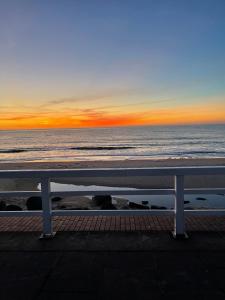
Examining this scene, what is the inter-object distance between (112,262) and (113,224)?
1.66 m

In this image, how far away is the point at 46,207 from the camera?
16.7 feet

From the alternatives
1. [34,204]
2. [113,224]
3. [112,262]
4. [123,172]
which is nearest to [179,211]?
[123,172]

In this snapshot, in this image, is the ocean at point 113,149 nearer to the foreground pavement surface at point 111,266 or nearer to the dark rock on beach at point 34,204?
the dark rock on beach at point 34,204

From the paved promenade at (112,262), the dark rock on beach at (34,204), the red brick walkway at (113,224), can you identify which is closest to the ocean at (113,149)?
the dark rock on beach at (34,204)

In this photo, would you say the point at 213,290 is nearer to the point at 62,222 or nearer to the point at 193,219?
the point at 193,219

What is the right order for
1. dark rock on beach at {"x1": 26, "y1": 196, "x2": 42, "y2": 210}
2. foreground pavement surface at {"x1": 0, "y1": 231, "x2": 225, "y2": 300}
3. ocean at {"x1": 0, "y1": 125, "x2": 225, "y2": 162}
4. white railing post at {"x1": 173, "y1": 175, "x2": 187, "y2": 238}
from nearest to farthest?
foreground pavement surface at {"x1": 0, "y1": 231, "x2": 225, "y2": 300}, white railing post at {"x1": 173, "y1": 175, "x2": 187, "y2": 238}, dark rock on beach at {"x1": 26, "y1": 196, "x2": 42, "y2": 210}, ocean at {"x1": 0, "y1": 125, "x2": 225, "y2": 162}

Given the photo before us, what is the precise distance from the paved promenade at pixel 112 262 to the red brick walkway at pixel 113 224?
2 cm

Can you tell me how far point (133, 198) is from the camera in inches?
488

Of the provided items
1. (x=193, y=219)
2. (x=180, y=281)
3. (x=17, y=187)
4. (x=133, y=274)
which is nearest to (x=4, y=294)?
(x=133, y=274)

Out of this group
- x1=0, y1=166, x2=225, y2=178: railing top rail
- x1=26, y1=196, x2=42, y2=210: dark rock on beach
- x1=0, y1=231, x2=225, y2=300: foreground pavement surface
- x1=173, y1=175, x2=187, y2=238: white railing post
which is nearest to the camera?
x1=0, y1=231, x2=225, y2=300: foreground pavement surface

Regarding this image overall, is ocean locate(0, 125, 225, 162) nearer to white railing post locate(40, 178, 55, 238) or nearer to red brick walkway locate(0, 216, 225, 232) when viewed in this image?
red brick walkway locate(0, 216, 225, 232)

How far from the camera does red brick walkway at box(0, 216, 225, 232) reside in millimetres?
5516

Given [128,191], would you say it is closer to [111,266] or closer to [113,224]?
[113,224]

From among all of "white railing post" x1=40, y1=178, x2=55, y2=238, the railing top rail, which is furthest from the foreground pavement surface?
the railing top rail
